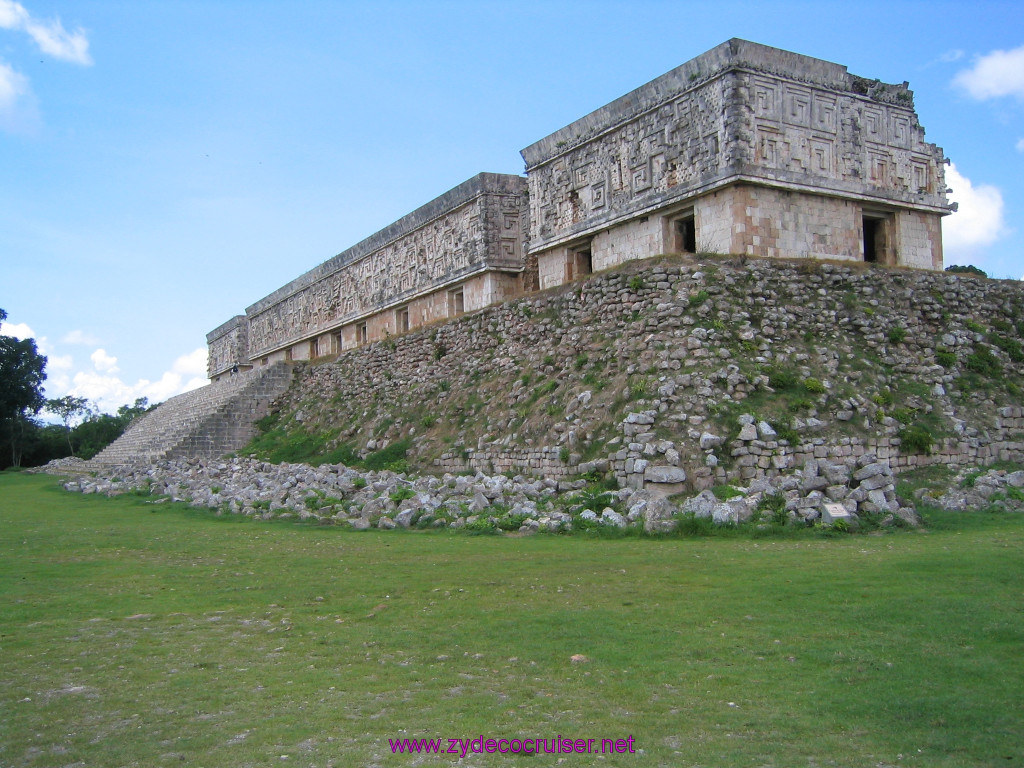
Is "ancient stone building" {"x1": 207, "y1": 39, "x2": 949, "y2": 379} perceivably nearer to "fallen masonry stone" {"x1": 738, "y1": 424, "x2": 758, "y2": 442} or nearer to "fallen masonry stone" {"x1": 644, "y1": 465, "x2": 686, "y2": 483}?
"fallen masonry stone" {"x1": 738, "y1": 424, "x2": 758, "y2": 442}

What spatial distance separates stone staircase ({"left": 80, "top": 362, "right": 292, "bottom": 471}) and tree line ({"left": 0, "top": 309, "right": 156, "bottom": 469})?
7957 mm

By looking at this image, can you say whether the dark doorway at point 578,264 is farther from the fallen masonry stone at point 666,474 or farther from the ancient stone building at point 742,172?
the fallen masonry stone at point 666,474

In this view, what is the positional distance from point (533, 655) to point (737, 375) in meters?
8.40

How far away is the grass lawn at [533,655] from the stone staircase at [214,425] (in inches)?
732

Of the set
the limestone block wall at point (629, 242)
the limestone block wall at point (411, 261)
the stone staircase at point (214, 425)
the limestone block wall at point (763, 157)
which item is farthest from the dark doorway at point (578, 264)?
the stone staircase at point (214, 425)

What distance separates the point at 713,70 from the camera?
48.3 feet

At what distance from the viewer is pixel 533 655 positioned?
16.8ft

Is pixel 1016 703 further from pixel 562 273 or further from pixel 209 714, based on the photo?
pixel 562 273

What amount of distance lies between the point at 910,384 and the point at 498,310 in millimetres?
8659

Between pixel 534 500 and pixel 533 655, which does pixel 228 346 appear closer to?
pixel 534 500

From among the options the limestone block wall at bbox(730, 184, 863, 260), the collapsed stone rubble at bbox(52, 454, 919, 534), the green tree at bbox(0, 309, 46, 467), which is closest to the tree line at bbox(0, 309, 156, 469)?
the green tree at bbox(0, 309, 46, 467)

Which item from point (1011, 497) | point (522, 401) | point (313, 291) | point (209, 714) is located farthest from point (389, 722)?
point (313, 291)

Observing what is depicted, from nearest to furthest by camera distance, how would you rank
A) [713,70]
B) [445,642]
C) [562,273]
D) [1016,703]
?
1. [1016,703]
2. [445,642]
3. [713,70]
4. [562,273]

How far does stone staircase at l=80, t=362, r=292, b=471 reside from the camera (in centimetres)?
2661
